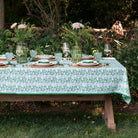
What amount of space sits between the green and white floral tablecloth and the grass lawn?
49cm

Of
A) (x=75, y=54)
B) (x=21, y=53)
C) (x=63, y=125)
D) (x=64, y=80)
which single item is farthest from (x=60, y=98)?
(x=21, y=53)

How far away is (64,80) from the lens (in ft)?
9.94

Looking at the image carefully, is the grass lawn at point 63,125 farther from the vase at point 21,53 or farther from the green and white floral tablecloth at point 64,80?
the vase at point 21,53

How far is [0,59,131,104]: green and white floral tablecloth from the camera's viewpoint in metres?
3.00

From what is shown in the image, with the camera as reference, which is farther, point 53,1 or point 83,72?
point 53,1

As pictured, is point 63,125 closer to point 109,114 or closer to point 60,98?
point 60,98

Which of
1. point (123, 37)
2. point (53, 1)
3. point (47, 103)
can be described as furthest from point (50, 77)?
point (53, 1)

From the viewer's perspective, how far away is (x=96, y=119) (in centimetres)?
374

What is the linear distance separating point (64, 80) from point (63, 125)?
74 centimetres

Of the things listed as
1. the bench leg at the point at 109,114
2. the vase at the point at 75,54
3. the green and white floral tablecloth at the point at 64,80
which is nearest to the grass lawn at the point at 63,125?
the bench leg at the point at 109,114

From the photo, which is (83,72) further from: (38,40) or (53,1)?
(53,1)

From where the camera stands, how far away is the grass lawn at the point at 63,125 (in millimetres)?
3150

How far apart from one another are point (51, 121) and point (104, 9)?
6.11 metres

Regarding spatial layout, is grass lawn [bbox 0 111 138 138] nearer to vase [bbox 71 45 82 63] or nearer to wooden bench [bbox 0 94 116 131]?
wooden bench [bbox 0 94 116 131]
